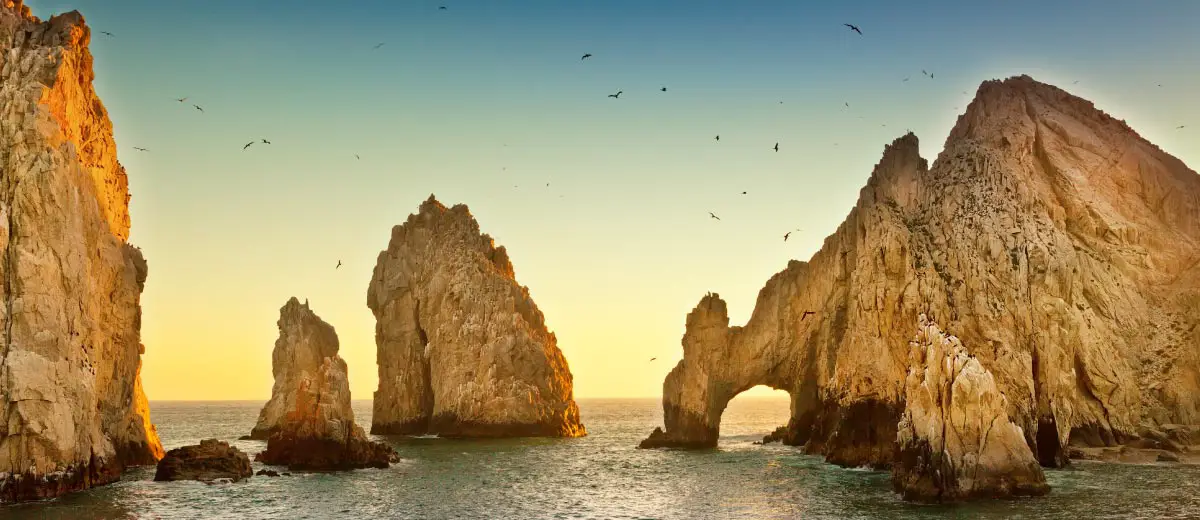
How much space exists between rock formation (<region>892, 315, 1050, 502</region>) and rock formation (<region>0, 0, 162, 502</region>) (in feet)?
110

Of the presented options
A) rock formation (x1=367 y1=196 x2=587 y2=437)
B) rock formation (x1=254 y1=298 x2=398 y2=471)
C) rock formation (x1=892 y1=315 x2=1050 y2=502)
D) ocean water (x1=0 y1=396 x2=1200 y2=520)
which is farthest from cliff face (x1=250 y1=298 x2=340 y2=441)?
rock formation (x1=892 y1=315 x2=1050 y2=502)

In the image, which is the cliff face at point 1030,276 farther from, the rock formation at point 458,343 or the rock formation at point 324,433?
the rock formation at point 458,343

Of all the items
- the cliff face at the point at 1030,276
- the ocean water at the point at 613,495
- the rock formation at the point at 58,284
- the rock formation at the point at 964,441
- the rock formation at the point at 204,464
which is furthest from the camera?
the cliff face at the point at 1030,276

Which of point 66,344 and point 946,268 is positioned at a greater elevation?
point 946,268

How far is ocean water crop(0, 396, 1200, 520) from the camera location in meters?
34.5

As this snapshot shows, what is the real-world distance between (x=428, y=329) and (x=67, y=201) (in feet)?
175

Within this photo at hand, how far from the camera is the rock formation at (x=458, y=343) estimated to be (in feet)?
282

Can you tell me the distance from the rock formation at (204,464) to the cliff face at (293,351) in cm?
3359

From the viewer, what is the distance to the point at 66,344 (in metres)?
39.0

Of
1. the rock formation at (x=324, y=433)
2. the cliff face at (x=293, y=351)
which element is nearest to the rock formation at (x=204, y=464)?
the rock formation at (x=324, y=433)

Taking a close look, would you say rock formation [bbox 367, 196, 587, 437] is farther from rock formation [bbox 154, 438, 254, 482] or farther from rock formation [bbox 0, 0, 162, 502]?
rock formation [bbox 0, 0, 162, 502]

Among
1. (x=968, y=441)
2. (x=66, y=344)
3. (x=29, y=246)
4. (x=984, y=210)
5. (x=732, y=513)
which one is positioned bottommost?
(x=732, y=513)

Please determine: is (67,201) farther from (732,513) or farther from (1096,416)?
(1096,416)

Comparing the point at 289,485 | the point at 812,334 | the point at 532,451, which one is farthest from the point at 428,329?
the point at 289,485
